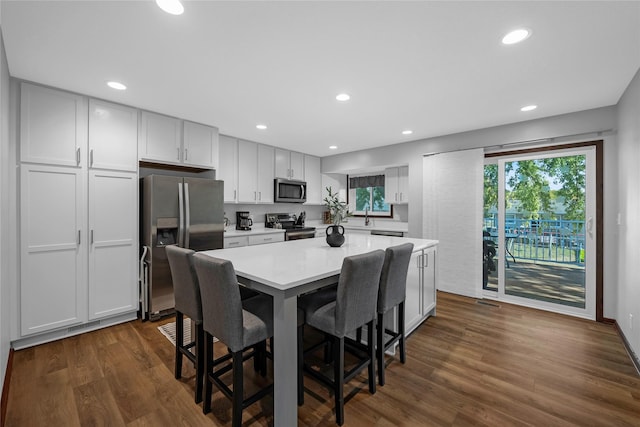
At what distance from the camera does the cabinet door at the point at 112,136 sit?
2.76 meters

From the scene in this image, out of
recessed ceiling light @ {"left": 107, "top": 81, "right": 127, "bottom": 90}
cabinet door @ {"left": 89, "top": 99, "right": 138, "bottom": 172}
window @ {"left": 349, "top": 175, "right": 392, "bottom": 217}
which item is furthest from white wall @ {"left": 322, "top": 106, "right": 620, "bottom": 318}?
recessed ceiling light @ {"left": 107, "top": 81, "right": 127, "bottom": 90}

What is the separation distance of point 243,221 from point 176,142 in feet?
5.19

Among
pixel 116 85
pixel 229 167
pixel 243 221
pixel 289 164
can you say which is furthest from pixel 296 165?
pixel 116 85

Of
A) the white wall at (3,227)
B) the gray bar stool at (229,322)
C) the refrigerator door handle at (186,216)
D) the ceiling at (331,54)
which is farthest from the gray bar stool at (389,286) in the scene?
the white wall at (3,227)

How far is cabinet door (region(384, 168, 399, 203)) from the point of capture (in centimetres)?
524

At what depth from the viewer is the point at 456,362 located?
227 cm

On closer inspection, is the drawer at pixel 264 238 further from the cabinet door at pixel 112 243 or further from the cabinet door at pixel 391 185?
the cabinet door at pixel 391 185

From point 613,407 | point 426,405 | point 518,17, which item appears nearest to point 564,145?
point 518,17

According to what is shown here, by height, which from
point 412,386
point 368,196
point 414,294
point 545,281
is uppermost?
point 368,196

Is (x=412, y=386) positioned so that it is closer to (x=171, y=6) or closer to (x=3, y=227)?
(x=171, y=6)

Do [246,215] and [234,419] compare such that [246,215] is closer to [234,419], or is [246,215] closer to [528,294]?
[234,419]

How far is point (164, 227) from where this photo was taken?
3.07 metres

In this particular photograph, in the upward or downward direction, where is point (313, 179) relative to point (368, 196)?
upward

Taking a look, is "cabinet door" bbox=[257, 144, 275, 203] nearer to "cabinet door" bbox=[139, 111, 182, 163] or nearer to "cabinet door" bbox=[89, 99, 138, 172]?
"cabinet door" bbox=[139, 111, 182, 163]
